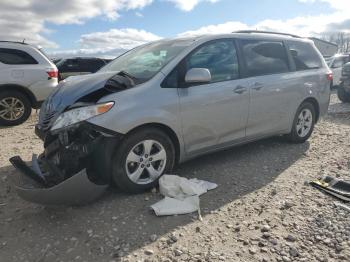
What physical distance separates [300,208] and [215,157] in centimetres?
175

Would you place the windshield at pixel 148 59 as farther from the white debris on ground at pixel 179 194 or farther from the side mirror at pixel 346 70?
the side mirror at pixel 346 70

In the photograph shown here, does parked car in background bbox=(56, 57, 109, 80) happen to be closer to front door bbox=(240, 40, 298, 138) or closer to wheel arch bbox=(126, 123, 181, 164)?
front door bbox=(240, 40, 298, 138)

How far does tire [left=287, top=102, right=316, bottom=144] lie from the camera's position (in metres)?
5.82

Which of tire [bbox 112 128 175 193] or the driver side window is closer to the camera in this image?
tire [bbox 112 128 175 193]

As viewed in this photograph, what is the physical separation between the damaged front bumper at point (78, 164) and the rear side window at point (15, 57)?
4.94m

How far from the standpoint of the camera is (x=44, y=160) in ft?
12.5

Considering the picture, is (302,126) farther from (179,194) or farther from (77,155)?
(77,155)

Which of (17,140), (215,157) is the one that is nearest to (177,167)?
(215,157)

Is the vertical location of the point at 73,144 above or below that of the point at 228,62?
below

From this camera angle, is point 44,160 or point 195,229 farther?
point 44,160

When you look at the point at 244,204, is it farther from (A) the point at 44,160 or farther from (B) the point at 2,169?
(B) the point at 2,169

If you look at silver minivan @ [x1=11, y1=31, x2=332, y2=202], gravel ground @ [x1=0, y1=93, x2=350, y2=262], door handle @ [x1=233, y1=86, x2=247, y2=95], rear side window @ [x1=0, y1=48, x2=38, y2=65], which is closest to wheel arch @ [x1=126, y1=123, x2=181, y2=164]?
silver minivan @ [x1=11, y1=31, x2=332, y2=202]

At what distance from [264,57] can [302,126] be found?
153 cm

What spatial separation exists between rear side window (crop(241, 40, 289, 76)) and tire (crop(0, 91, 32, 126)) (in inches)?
209
